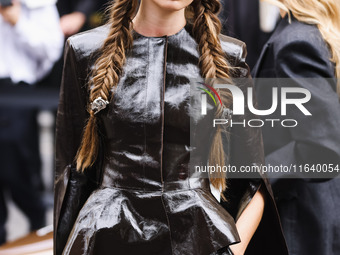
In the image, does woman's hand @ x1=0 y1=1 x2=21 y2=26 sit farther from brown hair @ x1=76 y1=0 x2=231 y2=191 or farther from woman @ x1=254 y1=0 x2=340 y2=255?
brown hair @ x1=76 y1=0 x2=231 y2=191

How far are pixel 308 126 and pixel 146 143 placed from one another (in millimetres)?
1012

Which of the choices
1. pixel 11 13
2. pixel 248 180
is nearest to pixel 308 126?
pixel 248 180

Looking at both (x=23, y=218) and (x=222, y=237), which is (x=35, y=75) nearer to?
(x=23, y=218)

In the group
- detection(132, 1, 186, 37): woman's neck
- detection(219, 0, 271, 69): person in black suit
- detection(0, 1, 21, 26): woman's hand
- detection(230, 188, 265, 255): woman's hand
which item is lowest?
detection(0, 1, 21, 26): woman's hand

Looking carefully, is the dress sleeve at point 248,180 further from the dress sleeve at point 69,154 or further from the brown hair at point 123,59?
the dress sleeve at point 69,154

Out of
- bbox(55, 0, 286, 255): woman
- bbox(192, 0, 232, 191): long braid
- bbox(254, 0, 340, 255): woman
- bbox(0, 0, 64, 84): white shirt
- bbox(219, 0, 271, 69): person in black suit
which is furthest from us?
bbox(0, 0, 64, 84): white shirt

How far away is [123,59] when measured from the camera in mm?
1854

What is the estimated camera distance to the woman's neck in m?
1.86

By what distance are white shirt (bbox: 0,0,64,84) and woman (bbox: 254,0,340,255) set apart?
3.13 m

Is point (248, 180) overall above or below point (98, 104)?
below

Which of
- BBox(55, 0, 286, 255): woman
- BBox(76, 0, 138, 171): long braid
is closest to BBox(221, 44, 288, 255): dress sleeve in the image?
BBox(55, 0, 286, 255): woman

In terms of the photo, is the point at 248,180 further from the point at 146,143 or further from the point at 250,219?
the point at 146,143

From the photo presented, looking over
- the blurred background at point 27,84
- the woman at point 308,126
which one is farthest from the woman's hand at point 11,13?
the woman at point 308,126

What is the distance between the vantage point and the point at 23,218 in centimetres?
623
